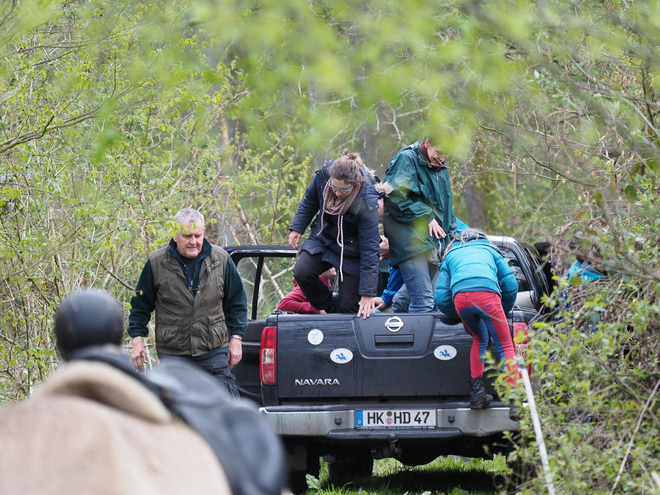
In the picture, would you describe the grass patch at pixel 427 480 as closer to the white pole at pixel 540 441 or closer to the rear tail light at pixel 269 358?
the rear tail light at pixel 269 358

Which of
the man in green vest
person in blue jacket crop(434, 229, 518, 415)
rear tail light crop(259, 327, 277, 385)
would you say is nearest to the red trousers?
person in blue jacket crop(434, 229, 518, 415)

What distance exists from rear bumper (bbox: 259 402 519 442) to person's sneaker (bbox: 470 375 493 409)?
5 centimetres

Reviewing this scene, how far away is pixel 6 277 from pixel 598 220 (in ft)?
16.6

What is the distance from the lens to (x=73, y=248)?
870 centimetres

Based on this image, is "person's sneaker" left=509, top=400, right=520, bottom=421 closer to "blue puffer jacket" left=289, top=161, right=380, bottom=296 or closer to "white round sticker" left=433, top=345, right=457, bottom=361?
"white round sticker" left=433, top=345, right=457, bottom=361

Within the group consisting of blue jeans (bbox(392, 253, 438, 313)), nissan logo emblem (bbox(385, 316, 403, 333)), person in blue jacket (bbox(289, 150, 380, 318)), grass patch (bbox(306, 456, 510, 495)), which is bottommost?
grass patch (bbox(306, 456, 510, 495))

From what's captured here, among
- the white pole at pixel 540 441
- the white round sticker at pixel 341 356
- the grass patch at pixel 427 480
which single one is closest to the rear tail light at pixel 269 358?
the white round sticker at pixel 341 356

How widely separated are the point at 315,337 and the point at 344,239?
91 cm

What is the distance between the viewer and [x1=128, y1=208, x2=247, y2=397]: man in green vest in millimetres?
7023

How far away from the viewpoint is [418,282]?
702 cm

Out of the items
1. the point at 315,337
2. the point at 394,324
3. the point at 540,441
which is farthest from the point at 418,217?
the point at 540,441

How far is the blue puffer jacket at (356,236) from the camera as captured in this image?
6.85 m

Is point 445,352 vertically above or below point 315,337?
below

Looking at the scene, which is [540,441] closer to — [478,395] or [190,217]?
[478,395]
